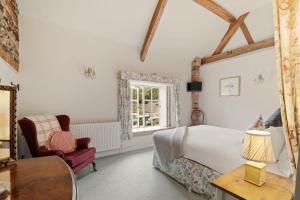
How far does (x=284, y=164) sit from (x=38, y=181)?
1.90 meters

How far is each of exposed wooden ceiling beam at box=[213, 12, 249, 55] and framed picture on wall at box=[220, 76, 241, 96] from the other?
89cm

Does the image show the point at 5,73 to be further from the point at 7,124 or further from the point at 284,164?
the point at 284,164

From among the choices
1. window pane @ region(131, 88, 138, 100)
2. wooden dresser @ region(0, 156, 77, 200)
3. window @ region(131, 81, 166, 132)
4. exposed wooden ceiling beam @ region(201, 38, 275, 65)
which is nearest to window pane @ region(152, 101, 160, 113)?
window @ region(131, 81, 166, 132)

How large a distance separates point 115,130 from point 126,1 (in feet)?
8.39

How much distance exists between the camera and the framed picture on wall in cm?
422

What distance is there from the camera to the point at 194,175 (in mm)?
2152

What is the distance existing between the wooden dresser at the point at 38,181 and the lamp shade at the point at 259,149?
1.21 m

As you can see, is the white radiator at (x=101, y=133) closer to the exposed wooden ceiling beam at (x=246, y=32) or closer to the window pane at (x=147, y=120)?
the window pane at (x=147, y=120)

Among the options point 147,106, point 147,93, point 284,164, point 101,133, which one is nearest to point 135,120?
point 147,106

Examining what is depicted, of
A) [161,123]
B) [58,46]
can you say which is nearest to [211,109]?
[161,123]

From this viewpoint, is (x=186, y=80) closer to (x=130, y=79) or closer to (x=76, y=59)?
(x=130, y=79)

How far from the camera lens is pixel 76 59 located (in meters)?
3.19

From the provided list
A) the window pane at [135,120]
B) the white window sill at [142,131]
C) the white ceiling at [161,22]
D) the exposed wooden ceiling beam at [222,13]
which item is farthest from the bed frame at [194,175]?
the exposed wooden ceiling beam at [222,13]

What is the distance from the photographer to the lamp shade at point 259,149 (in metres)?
1.18
